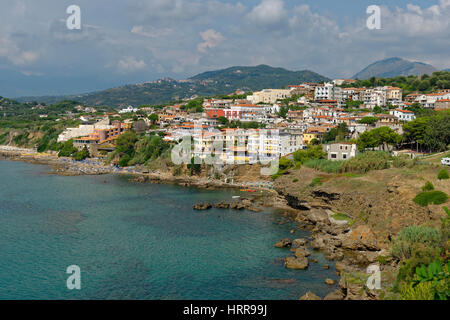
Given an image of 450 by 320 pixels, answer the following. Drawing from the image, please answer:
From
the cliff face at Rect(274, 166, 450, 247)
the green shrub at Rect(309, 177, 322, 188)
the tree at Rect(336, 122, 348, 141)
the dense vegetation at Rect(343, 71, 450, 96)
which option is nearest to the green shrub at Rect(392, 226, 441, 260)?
the cliff face at Rect(274, 166, 450, 247)

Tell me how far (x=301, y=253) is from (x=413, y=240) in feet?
19.9

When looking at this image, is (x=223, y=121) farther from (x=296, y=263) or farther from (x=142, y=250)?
(x=296, y=263)

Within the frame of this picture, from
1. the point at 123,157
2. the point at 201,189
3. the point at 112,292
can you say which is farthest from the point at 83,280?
the point at 123,157

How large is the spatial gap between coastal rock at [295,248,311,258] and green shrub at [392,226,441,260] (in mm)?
4691

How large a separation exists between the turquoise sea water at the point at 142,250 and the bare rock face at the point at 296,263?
379 millimetres

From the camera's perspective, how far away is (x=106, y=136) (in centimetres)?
7062

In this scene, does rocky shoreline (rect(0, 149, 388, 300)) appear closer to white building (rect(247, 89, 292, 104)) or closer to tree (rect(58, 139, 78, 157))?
tree (rect(58, 139, 78, 157))

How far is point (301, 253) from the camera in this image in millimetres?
21109

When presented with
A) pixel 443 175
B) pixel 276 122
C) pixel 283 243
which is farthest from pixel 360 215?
pixel 276 122

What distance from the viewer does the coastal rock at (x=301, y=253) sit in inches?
824

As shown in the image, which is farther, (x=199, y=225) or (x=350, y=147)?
(x=350, y=147)

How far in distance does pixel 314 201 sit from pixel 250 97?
64.2 m

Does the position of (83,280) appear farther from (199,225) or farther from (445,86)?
(445,86)
